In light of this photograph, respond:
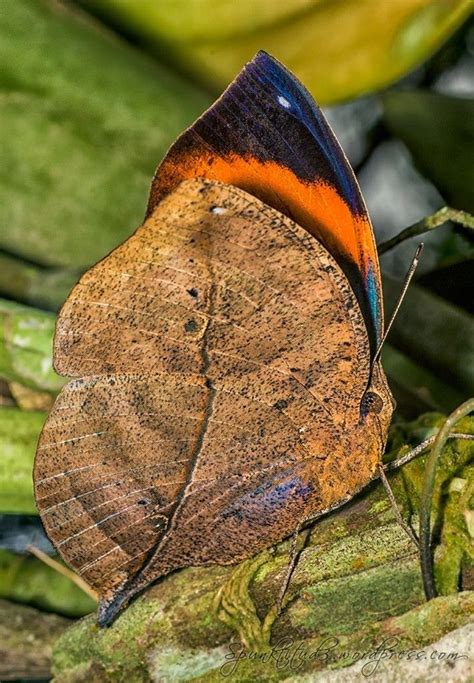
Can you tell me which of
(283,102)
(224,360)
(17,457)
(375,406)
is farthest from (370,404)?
(17,457)

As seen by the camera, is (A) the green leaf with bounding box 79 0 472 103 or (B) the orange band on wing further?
(A) the green leaf with bounding box 79 0 472 103

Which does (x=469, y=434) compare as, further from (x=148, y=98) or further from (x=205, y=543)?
(x=148, y=98)

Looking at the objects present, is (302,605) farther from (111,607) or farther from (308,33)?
(308,33)

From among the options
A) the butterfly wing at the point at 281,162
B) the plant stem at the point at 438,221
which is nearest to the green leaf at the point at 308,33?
the plant stem at the point at 438,221

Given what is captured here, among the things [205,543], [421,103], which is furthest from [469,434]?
[421,103]

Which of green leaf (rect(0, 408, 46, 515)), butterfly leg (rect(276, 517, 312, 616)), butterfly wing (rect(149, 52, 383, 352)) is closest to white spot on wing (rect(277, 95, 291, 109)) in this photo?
butterfly wing (rect(149, 52, 383, 352))

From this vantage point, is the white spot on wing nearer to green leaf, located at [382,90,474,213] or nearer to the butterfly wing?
the butterfly wing

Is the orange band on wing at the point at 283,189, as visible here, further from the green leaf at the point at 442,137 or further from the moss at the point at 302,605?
the green leaf at the point at 442,137
